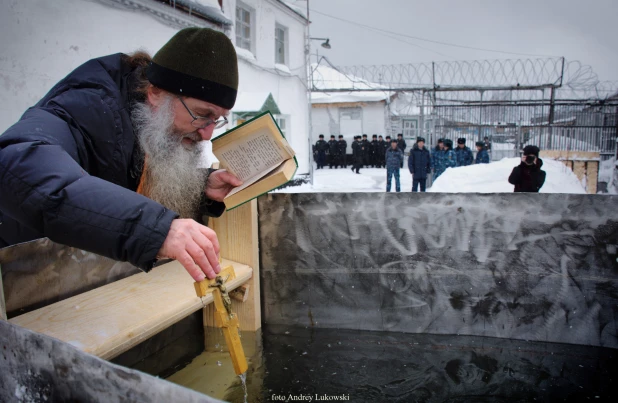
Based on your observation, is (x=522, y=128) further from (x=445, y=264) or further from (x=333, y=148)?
(x=445, y=264)

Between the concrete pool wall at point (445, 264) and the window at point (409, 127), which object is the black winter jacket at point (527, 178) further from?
the window at point (409, 127)

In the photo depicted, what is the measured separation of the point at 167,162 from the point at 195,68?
449mm

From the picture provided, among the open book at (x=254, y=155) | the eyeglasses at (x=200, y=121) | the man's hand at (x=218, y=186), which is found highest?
the eyeglasses at (x=200, y=121)

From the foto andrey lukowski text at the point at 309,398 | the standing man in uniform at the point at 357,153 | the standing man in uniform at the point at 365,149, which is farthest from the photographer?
the standing man in uniform at the point at 365,149

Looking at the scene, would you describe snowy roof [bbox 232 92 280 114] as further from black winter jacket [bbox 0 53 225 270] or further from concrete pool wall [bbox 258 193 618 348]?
black winter jacket [bbox 0 53 225 270]

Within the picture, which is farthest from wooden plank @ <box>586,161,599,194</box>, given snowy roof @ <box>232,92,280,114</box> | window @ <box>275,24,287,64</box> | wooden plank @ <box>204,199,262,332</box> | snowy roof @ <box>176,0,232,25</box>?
wooden plank @ <box>204,199,262,332</box>

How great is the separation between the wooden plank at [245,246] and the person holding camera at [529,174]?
5.02 m

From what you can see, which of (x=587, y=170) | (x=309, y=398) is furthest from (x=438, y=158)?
(x=309, y=398)

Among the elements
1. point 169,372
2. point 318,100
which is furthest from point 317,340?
point 318,100

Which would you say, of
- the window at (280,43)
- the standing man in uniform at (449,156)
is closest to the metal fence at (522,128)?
the standing man in uniform at (449,156)

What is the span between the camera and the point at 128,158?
1.82m

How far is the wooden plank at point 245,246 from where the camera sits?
233 cm

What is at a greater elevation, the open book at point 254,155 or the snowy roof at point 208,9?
the snowy roof at point 208,9

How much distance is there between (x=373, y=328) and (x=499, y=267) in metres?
0.72
